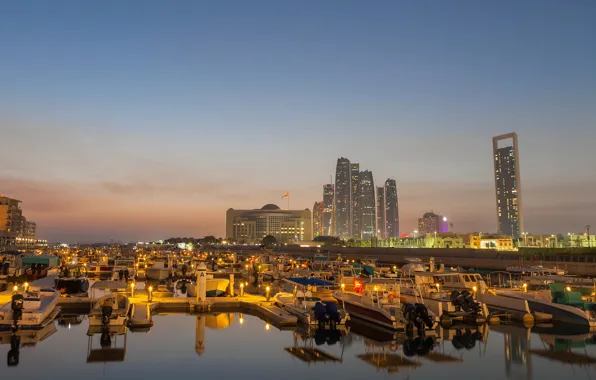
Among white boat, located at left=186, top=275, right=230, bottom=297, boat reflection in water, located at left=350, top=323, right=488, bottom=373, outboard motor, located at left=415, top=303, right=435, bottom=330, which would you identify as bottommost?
boat reflection in water, located at left=350, top=323, right=488, bottom=373

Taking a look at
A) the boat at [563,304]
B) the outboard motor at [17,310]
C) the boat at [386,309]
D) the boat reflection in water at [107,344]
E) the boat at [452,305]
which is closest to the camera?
the boat reflection in water at [107,344]

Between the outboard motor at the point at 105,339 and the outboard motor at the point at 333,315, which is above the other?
the outboard motor at the point at 333,315

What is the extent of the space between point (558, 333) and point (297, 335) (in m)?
15.5

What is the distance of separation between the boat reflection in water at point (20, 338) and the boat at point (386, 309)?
18752 millimetres

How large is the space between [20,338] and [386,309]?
20.9m

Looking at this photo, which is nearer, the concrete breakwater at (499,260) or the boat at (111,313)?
the boat at (111,313)

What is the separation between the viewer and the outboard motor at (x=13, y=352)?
2008cm

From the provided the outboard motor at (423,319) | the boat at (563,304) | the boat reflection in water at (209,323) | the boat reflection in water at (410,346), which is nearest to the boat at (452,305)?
the boat reflection in water at (410,346)

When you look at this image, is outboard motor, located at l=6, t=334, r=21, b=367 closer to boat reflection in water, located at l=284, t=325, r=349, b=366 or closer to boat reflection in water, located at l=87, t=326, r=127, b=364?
boat reflection in water, located at l=87, t=326, r=127, b=364

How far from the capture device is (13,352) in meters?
21.7

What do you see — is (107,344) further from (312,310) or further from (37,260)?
(37,260)

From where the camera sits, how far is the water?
63.8 feet

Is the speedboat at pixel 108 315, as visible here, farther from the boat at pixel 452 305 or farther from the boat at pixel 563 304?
the boat at pixel 563 304

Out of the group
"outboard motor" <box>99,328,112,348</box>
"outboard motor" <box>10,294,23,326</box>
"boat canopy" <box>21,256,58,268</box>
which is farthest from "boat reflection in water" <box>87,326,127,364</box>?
"boat canopy" <box>21,256,58,268</box>
